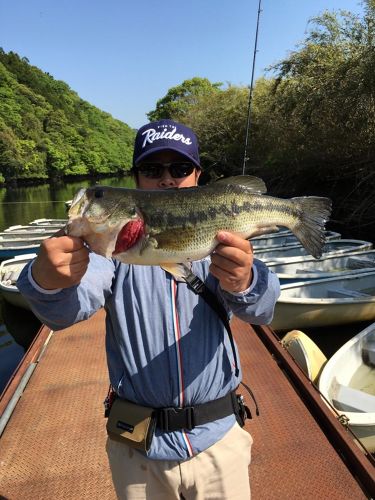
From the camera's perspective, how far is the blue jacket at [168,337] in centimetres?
188

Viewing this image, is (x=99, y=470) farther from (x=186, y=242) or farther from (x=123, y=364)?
(x=186, y=242)

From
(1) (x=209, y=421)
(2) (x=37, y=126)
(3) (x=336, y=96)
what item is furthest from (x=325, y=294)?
(2) (x=37, y=126)

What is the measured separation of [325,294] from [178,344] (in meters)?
8.06

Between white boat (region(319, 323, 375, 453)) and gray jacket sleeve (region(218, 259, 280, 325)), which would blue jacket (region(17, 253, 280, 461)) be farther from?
white boat (region(319, 323, 375, 453))

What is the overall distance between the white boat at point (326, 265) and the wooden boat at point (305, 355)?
11.8 feet

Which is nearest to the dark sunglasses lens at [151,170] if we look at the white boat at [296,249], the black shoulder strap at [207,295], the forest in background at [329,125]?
the black shoulder strap at [207,295]

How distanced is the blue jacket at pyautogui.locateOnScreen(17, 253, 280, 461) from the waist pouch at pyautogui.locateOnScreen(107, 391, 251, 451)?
0.03 metres

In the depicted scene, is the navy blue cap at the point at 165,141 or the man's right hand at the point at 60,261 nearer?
the man's right hand at the point at 60,261

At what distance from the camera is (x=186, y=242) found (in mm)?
1755

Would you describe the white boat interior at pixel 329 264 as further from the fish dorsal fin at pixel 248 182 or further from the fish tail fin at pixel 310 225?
the fish dorsal fin at pixel 248 182

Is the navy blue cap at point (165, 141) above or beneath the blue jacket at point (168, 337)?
above

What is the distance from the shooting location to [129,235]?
167 centimetres

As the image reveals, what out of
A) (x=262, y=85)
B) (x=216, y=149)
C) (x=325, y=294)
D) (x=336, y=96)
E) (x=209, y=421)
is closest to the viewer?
(x=209, y=421)

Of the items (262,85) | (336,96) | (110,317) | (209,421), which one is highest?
(262,85)
